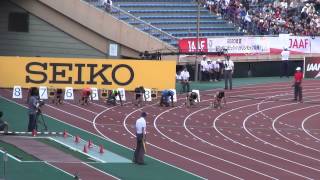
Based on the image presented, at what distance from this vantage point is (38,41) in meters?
46.2

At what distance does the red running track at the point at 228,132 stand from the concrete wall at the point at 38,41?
771cm

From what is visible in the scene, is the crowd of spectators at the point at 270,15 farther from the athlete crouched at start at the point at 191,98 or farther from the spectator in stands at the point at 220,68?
the athlete crouched at start at the point at 191,98

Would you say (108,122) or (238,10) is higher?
(238,10)

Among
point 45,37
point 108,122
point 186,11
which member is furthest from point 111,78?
point 186,11

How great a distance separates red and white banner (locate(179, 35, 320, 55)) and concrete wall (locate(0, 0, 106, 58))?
14.0 ft

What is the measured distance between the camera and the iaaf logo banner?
48188 millimetres

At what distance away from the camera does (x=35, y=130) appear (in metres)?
29.5

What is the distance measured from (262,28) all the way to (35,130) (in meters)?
22.1

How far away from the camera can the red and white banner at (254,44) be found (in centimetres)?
4520

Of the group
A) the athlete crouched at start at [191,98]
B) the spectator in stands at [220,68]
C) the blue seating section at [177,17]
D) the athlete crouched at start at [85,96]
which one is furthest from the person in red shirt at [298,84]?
the blue seating section at [177,17]

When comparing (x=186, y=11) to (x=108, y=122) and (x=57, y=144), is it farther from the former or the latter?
(x=57, y=144)

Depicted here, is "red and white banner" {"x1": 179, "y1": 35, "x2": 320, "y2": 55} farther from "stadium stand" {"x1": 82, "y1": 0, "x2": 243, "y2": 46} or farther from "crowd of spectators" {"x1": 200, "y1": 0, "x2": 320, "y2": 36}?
"stadium stand" {"x1": 82, "y1": 0, "x2": 243, "y2": 46}

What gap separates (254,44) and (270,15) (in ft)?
12.6

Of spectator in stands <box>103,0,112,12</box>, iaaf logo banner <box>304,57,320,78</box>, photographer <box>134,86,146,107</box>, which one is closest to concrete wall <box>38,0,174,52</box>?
spectator in stands <box>103,0,112,12</box>
